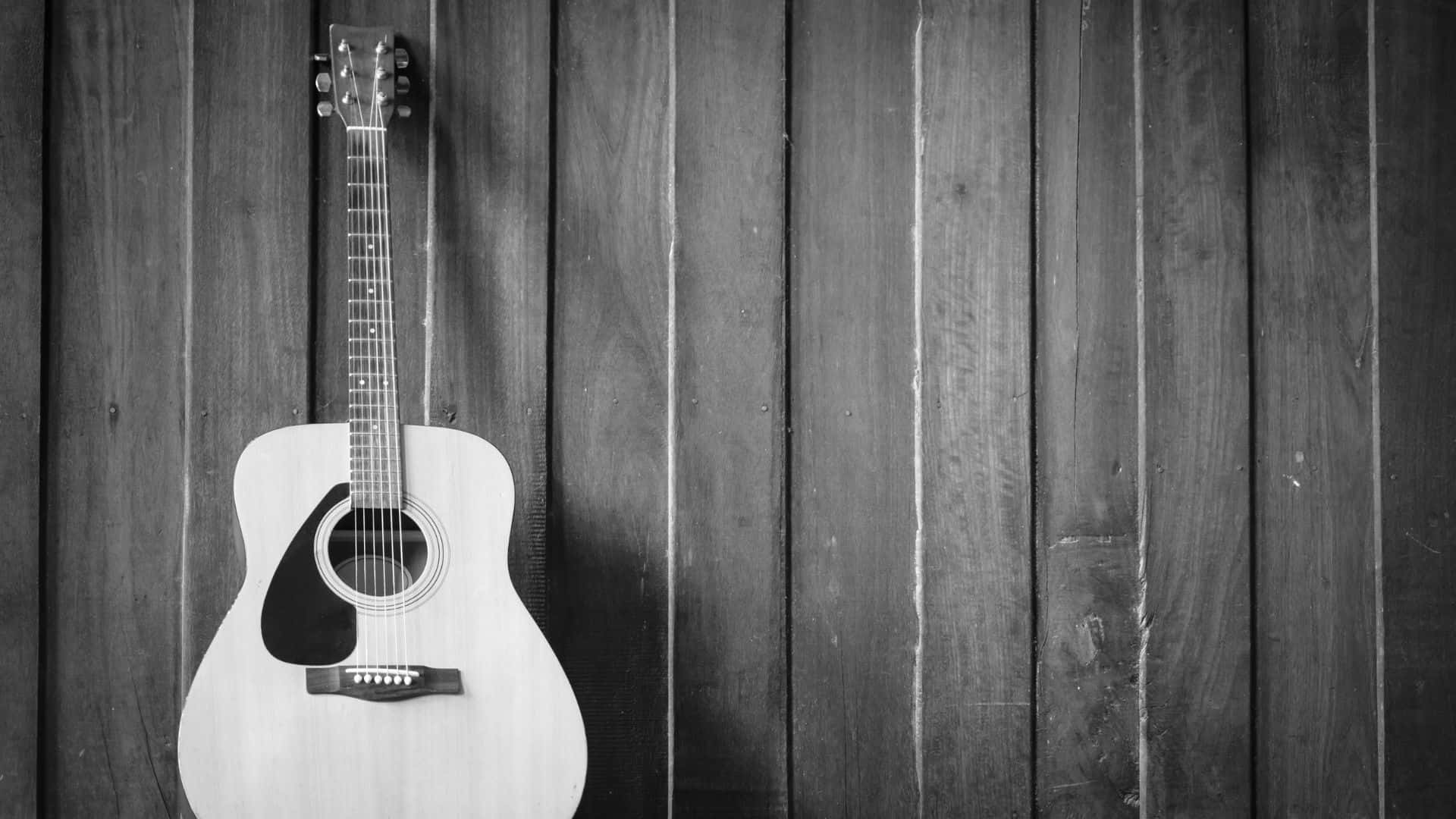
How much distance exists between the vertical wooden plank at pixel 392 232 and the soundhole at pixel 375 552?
8.8 inches

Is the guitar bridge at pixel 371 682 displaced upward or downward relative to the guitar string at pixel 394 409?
downward

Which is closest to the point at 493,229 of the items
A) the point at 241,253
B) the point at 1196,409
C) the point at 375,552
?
the point at 241,253

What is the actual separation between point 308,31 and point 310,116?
4.7 inches

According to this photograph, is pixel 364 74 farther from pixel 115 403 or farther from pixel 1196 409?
pixel 1196 409

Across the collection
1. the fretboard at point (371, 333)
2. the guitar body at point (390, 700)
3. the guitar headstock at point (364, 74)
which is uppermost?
the guitar headstock at point (364, 74)

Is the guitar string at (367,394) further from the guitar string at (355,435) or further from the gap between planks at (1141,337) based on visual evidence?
the gap between planks at (1141,337)

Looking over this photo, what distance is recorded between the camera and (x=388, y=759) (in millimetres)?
1214

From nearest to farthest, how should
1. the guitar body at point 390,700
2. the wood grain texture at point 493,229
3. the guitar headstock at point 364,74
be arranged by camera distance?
1. the guitar body at point 390,700
2. the guitar headstock at point 364,74
3. the wood grain texture at point 493,229

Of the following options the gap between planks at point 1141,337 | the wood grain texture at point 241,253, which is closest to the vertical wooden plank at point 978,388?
the gap between planks at point 1141,337

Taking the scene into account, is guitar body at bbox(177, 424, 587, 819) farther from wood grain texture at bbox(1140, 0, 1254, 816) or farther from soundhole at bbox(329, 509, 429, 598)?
wood grain texture at bbox(1140, 0, 1254, 816)

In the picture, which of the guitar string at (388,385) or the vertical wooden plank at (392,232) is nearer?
the guitar string at (388,385)

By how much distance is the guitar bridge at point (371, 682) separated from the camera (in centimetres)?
121

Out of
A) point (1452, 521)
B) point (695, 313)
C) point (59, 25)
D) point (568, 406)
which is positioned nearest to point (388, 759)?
point (568, 406)

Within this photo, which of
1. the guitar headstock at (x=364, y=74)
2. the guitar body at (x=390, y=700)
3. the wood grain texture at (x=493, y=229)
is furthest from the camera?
the wood grain texture at (x=493, y=229)
